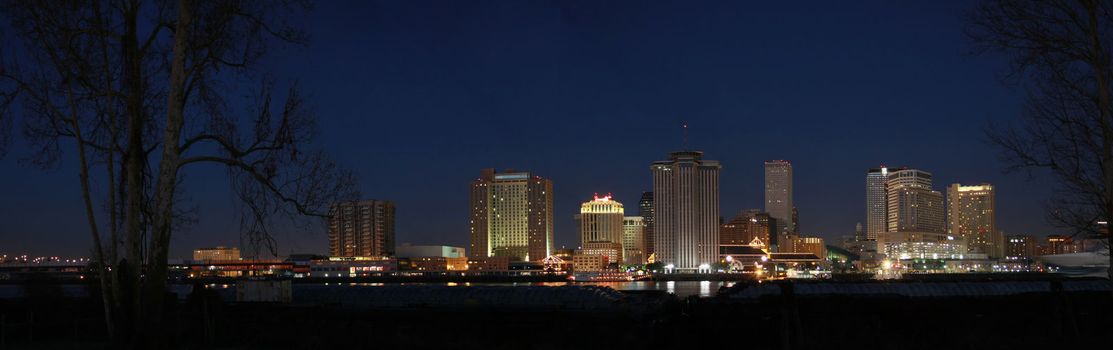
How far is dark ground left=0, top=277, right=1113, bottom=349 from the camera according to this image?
61.4 ft

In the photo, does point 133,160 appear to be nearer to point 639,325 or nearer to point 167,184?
point 167,184

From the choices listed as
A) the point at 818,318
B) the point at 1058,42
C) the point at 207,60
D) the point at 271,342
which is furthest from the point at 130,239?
the point at 818,318

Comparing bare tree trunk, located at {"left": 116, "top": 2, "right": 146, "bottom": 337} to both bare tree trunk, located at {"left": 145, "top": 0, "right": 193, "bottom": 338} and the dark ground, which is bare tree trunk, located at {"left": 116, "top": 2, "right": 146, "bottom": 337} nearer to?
bare tree trunk, located at {"left": 145, "top": 0, "right": 193, "bottom": 338}

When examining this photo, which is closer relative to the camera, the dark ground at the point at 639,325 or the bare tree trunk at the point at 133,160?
the bare tree trunk at the point at 133,160

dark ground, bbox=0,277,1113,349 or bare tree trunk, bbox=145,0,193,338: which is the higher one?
bare tree trunk, bbox=145,0,193,338

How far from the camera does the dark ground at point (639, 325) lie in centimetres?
1870

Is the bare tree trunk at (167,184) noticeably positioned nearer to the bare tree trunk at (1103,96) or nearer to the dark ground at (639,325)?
the dark ground at (639,325)

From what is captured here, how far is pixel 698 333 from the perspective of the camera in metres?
25.0

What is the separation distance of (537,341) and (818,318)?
7200mm

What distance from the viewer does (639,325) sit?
26.7 metres

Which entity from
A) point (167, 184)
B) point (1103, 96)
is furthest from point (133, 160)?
point (1103, 96)

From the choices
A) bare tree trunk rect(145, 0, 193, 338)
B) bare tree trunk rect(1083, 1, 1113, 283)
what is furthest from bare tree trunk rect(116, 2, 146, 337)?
bare tree trunk rect(1083, 1, 1113, 283)

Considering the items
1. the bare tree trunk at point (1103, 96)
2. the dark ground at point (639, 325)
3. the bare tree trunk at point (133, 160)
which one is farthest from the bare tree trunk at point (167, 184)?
the bare tree trunk at point (1103, 96)

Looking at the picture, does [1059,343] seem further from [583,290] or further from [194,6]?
[583,290]
